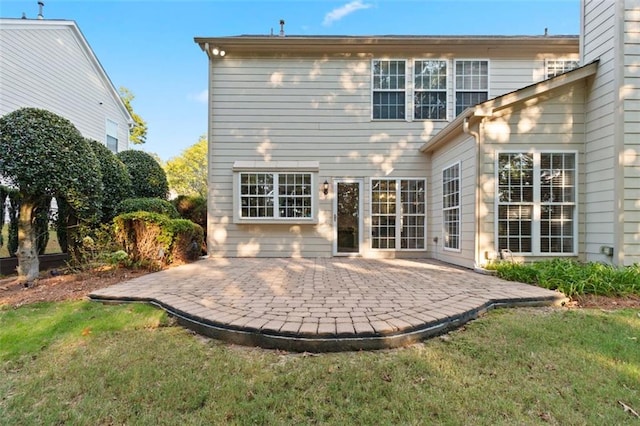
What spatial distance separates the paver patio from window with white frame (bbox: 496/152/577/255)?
1.16 m

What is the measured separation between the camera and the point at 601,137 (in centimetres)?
507

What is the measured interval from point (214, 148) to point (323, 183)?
2899 mm

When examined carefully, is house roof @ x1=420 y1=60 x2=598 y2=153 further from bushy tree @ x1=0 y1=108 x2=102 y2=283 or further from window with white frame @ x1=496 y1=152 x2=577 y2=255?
bushy tree @ x1=0 y1=108 x2=102 y2=283

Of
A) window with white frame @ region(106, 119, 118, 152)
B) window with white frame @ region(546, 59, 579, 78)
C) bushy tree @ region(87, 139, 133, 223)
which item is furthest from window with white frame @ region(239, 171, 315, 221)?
window with white frame @ region(106, 119, 118, 152)

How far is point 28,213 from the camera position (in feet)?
15.7

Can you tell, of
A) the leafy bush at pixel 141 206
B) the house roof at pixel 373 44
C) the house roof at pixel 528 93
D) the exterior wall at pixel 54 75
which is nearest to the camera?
the house roof at pixel 528 93

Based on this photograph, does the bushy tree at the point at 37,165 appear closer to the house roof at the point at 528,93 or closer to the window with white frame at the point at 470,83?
the house roof at the point at 528,93

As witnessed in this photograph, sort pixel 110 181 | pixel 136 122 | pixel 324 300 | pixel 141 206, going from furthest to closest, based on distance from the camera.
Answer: pixel 136 122
pixel 110 181
pixel 141 206
pixel 324 300

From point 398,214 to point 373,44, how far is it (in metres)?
4.23

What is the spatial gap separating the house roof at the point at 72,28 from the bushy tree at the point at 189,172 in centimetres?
661

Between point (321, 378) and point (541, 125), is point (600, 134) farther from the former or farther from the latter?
point (321, 378)

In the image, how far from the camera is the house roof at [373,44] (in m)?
7.15

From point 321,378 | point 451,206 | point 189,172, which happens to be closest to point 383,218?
point 451,206

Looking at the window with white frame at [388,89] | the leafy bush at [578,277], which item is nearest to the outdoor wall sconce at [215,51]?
the window with white frame at [388,89]
